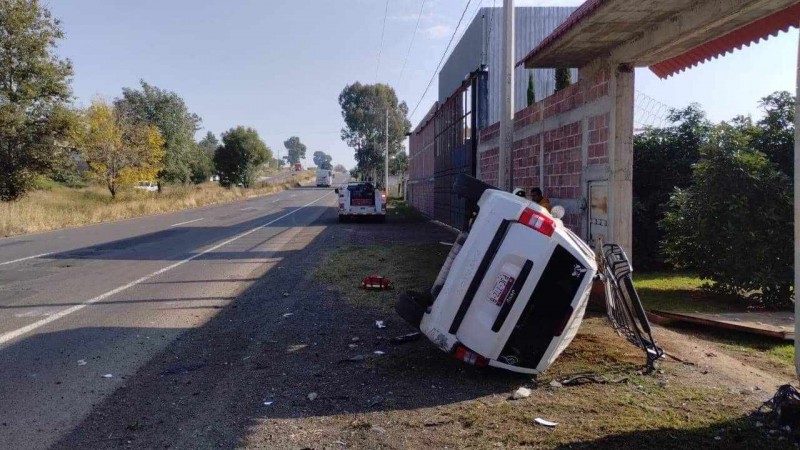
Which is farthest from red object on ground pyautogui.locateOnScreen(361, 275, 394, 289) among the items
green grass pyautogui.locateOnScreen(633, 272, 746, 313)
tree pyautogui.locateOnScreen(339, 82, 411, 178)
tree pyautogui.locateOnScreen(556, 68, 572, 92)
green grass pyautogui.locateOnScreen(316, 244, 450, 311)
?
tree pyautogui.locateOnScreen(339, 82, 411, 178)

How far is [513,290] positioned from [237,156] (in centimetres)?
6745

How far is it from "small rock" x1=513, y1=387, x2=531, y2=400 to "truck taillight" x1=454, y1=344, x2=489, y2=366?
0.32 m

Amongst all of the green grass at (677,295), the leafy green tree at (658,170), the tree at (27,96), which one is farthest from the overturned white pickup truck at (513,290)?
the tree at (27,96)

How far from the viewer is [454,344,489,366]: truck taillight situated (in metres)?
4.97

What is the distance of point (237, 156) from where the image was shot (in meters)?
69.0

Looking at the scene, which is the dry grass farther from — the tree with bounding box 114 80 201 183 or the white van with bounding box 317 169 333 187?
the white van with bounding box 317 169 333 187

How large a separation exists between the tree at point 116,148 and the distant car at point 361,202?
19.1m

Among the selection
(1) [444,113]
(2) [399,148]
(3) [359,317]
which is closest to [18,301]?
(3) [359,317]

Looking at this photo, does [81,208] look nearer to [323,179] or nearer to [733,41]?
[733,41]

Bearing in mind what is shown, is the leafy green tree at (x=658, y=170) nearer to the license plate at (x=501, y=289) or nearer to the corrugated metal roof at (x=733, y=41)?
the corrugated metal roof at (x=733, y=41)

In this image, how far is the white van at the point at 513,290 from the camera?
4785mm

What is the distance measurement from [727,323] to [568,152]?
11.7 ft

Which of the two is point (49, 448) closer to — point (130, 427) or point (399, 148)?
point (130, 427)

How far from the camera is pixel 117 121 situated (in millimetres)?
41656
